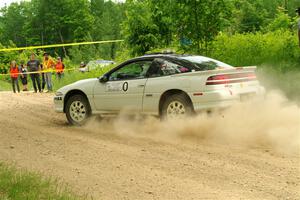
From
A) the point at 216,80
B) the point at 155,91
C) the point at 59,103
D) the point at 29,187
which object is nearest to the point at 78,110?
the point at 59,103

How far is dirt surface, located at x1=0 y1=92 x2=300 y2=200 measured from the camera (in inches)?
230

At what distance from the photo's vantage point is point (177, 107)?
31.0 ft

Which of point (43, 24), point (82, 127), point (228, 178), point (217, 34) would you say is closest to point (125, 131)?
point (82, 127)

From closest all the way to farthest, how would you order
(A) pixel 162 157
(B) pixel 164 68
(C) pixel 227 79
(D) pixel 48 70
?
(A) pixel 162 157, (C) pixel 227 79, (B) pixel 164 68, (D) pixel 48 70

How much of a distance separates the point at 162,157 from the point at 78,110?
4.21m

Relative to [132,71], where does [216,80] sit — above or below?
below

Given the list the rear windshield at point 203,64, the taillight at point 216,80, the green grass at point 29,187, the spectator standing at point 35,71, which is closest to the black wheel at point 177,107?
the taillight at point 216,80

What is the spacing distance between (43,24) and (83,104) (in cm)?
8362

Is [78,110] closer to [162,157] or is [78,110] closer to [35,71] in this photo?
[162,157]

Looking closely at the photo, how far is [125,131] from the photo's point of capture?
1013cm

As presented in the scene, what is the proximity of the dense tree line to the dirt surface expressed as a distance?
4440 millimetres

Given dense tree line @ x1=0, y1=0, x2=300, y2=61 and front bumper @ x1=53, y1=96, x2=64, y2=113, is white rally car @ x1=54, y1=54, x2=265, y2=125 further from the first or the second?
dense tree line @ x1=0, y1=0, x2=300, y2=61

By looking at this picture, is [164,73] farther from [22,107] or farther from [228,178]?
[22,107]

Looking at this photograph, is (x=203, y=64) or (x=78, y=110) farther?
(x=78, y=110)
